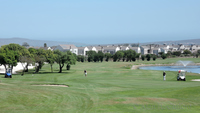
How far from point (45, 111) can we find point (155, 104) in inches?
352

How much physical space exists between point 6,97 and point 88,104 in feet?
25.0

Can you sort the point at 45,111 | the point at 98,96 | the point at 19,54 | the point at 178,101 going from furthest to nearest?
the point at 19,54 < the point at 98,96 < the point at 178,101 < the point at 45,111

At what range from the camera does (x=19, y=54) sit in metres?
70.1

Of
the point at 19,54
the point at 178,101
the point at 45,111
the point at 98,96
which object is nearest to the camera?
the point at 45,111

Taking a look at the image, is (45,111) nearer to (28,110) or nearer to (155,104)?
(28,110)

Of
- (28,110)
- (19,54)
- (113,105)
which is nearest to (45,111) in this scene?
(28,110)

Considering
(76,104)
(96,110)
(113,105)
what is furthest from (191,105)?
(76,104)

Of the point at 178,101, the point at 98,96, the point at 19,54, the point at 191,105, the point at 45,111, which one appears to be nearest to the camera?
the point at 45,111

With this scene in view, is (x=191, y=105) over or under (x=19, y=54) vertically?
under

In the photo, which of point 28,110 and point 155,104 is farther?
point 155,104

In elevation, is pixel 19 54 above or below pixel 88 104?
above

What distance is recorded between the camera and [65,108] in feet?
69.2

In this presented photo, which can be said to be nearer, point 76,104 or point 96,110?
point 96,110

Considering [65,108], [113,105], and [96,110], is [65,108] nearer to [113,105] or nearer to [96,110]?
[96,110]
